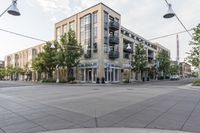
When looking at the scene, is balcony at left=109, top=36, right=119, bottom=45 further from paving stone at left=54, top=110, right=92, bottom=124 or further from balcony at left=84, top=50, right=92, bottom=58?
paving stone at left=54, top=110, right=92, bottom=124

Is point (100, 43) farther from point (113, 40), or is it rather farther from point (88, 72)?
point (88, 72)

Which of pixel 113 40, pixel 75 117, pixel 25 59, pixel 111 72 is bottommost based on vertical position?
pixel 75 117

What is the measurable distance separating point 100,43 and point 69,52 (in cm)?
622

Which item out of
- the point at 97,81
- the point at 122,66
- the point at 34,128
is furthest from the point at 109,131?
the point at 122,66

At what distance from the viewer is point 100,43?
3438cm

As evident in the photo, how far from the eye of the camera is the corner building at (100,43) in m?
34.8

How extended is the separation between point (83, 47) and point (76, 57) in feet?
14.7

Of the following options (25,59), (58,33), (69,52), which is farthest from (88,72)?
(25,59)

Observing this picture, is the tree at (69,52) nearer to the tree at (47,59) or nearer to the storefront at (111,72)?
the tree at (47,59)

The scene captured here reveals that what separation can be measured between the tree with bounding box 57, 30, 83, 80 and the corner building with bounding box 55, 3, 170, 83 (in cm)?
283

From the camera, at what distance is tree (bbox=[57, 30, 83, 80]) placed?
3391cm

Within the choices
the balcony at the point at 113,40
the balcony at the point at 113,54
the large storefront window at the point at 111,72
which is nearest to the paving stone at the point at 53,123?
the large storefront window at the point at 111,72

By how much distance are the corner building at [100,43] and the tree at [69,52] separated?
2827mm

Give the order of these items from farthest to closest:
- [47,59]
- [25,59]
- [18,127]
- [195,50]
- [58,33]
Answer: [25,59], [58,33], [47,59], [195,50], [18,127]
